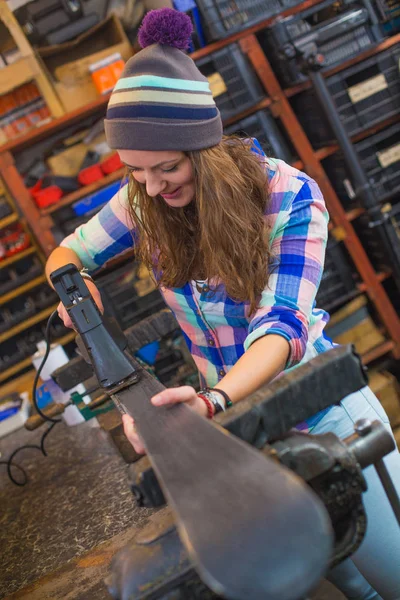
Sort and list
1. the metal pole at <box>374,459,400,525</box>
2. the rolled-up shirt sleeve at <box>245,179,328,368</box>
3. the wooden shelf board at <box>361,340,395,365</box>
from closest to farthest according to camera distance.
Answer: the metal pole at <box>374,459,400,525</box> → the rolled-up shirt sleeve at <box>245,179,328,368</box> → the wooden shelf board at <box>361,340,395,365</box>

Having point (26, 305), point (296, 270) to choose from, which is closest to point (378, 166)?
point (26, 305)

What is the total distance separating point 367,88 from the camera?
3.13 metres

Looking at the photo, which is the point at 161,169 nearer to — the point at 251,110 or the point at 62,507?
the point at 62,507

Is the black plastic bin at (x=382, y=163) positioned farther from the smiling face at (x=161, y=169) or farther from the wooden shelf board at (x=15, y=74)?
the smiling face at (x=161, y=169)

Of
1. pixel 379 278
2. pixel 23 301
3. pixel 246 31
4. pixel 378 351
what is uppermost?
pixel 246 31

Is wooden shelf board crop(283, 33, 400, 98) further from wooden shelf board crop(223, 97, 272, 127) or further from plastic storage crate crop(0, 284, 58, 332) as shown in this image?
plastic storage crate crop(0, 284, 58, 332)

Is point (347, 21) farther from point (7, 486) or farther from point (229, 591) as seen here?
point (229, 591)

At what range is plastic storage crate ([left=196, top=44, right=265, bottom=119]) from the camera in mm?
3012

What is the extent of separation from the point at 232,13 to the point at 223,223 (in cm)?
219

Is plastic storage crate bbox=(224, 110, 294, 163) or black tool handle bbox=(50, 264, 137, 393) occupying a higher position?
plastic storage crate bbox=(224, 110, 294, 163)

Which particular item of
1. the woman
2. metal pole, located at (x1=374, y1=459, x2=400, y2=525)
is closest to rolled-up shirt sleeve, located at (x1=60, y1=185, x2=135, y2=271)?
the woman

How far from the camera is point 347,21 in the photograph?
2977 millimetres

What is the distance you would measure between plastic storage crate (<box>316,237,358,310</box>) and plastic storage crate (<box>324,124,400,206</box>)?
0.33m

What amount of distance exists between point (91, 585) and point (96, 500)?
42 cm
